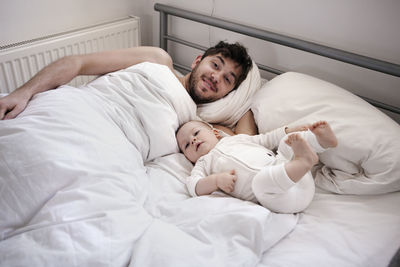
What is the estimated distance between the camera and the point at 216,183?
1097 mm

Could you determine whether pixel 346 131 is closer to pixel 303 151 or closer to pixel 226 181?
pixel 303 151

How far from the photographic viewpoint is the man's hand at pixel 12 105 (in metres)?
1.12

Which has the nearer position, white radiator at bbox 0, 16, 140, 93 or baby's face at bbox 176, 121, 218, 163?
baby's face at bbox 176, 121, 218, 163

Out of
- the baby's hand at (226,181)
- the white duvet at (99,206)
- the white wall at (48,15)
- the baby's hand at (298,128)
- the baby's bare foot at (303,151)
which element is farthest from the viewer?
the white wall at (48,15)

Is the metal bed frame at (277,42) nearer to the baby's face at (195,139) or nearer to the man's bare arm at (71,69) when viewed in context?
the man's bare arm at (71,69)

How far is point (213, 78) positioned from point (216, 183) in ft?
2.00

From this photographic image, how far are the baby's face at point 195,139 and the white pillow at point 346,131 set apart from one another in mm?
264

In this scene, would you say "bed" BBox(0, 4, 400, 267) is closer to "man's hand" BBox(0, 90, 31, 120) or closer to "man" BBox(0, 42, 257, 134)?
"man's hand" BBox(0, 90, 31, 120)

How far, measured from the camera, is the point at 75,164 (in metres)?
0.95

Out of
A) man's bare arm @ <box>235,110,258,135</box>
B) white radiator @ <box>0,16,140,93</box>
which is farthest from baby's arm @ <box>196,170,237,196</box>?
white radiator @ <box>0,16,140,93</box>

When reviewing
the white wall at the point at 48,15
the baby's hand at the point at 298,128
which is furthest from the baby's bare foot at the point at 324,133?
the white wall at the point at 48,15

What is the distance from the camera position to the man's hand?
3.67 feet

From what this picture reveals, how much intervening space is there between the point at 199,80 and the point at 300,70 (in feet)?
1.81

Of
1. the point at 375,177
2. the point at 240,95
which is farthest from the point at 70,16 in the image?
the point at 375,177
